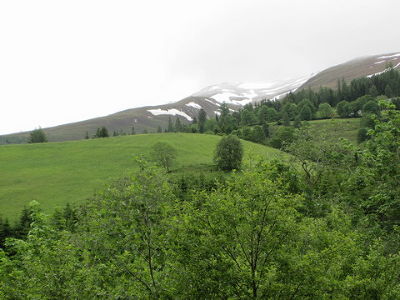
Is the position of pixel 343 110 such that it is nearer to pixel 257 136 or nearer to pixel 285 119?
pixel 285 119

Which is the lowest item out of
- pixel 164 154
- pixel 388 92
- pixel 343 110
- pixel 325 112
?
pixel 164 154

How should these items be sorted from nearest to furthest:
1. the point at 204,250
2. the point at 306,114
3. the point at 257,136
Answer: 1. the point at 204,250
2. the point at 257,136
3. the point at 306,114

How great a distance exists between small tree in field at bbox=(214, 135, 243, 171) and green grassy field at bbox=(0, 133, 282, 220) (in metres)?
4.45

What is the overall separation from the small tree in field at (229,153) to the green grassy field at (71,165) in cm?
445

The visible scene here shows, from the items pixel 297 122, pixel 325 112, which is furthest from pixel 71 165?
pixel 325 112

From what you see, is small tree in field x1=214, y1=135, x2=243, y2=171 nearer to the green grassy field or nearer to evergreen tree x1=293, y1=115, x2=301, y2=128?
the green grassy field

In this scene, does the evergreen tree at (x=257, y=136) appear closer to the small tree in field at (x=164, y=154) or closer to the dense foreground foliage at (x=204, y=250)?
the small tree in field at (x=164, y=154)

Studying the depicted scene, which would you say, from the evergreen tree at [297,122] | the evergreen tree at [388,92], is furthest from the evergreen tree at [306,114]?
the evergreen tree at [388,92]

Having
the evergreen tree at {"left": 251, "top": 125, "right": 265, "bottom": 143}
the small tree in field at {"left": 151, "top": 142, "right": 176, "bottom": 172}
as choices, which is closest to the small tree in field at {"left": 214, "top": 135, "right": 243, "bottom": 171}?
the small tree in field at {"left": 151, "top": 142, "right": 176, "bottom": 172}

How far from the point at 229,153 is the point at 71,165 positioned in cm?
4401

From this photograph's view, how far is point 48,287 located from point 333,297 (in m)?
10.7

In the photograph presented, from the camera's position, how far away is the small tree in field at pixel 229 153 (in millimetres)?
80688

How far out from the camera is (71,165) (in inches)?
3477

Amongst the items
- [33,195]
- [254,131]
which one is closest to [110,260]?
[33,195]
